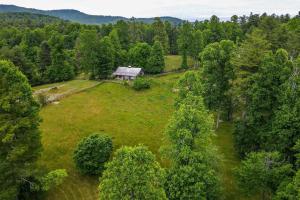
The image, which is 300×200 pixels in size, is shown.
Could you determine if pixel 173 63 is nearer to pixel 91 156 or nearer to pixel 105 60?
pixel 105 60

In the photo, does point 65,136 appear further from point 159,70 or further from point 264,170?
point 159,70

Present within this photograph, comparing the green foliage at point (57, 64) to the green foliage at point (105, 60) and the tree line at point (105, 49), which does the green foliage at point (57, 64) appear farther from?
the green foliage at point (105, 60)

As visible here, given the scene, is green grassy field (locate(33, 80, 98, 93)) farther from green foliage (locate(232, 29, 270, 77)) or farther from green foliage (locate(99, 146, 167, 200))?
green foliage (locate(99, 146, 167, 200))

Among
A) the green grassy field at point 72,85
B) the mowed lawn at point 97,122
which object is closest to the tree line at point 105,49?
the green grassy field at point 72,85

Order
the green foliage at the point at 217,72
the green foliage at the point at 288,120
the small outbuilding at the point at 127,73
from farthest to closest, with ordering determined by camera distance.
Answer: the small outbuilding at the point at 127,73 < the green foliage at the point at 217,72 < the green foliage at the point at 288,120

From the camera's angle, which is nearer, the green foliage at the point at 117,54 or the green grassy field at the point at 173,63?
the green foliage at the point at 117,54

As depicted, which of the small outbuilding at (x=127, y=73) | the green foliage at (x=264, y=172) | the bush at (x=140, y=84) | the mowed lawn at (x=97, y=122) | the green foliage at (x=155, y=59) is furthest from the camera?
the green foliage at (x=155, y=59)

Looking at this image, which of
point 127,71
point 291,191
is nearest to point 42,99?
point 127,71
